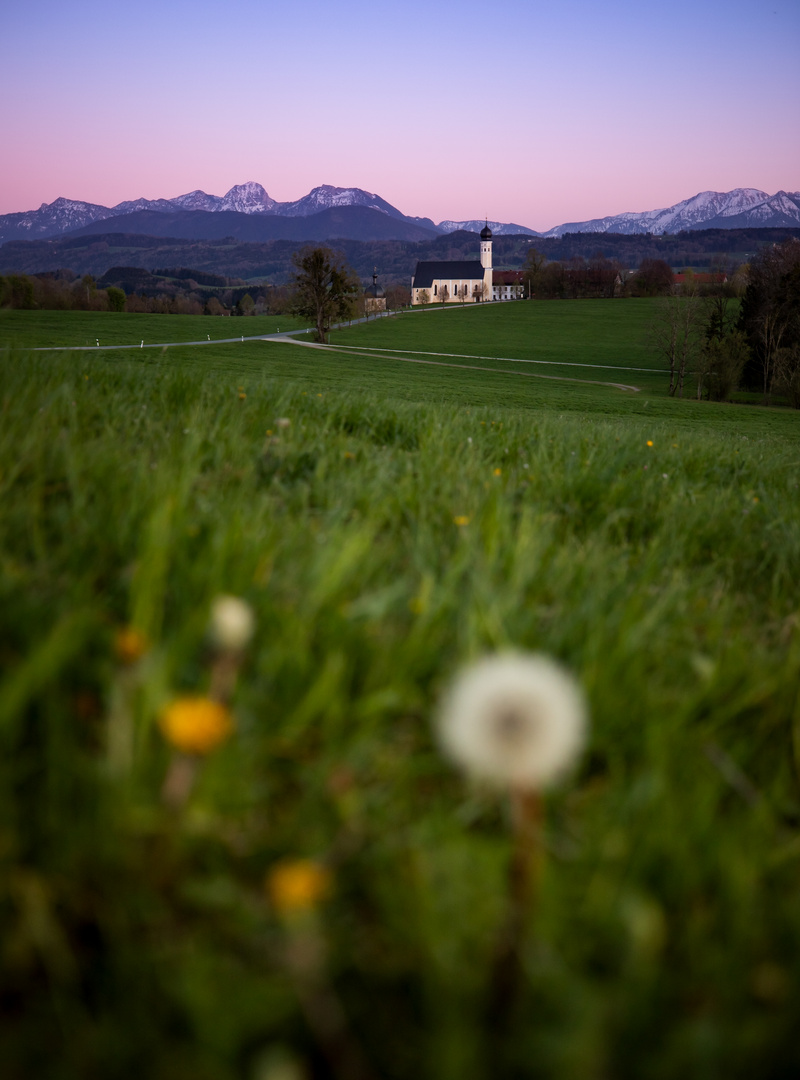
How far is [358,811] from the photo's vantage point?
3.53ft

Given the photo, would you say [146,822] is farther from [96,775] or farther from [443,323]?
[443,323]

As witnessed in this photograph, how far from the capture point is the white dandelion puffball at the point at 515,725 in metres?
0.77

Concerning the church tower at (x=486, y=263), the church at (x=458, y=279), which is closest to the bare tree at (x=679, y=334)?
the church at (x=458, y=279)

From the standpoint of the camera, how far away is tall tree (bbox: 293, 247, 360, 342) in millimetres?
51344

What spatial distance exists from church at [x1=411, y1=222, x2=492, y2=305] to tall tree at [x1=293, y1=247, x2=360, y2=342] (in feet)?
352

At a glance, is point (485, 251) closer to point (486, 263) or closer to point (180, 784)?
point (486, 263)

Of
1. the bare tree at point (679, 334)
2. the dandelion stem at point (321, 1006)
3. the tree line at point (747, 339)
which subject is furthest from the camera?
the bare tree at point (679, 334)

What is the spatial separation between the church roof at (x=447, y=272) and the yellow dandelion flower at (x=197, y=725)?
6671 inches

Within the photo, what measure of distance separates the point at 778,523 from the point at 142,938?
3.54 meters

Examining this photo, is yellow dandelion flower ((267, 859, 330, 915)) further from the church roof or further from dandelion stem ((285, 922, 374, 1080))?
the church roof

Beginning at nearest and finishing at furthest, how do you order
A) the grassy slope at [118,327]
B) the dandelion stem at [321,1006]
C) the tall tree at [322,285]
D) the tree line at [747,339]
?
the dandelion stem at [321,1006] → the grassy slope at [118,327] → the tree line at [747,339] → the tall tree at [322,285]

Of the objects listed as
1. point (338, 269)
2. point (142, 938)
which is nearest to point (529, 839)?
point (142, 938)

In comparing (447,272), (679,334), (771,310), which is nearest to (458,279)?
(447,272)

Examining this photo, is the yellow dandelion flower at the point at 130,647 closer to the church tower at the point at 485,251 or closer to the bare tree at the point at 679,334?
the bare tree at the point at 679,334
